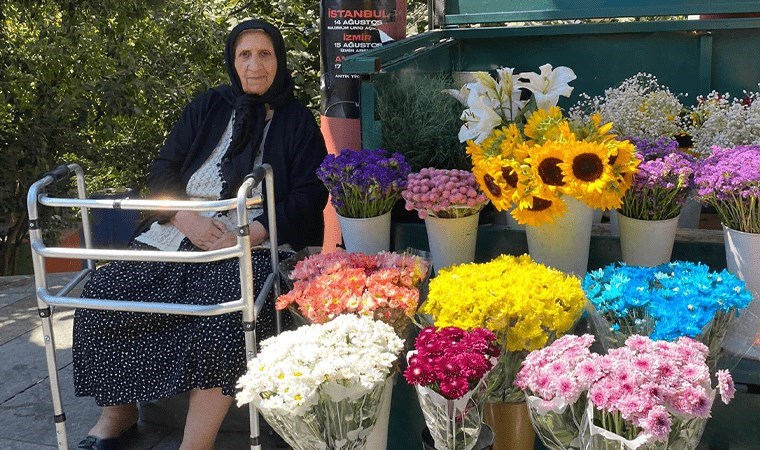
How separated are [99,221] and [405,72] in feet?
18.3

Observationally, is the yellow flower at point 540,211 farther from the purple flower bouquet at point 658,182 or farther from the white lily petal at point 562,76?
the white lily petal at point 562,76

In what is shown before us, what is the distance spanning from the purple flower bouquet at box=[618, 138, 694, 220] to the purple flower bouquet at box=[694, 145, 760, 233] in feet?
0.20

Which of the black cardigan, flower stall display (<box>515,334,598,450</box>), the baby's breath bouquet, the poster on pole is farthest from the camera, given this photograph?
the poster on pole

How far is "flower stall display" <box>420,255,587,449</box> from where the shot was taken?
210cm

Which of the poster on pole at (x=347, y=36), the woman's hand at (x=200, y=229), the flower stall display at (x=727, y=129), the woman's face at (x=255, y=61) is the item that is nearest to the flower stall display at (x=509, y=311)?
the flower stall display at (x=727, y=129)

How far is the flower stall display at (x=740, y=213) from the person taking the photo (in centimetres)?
226

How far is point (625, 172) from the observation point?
98.3 inches

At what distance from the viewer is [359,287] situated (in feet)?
7.86

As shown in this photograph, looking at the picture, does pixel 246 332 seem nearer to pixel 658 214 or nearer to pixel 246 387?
pixel 246 387

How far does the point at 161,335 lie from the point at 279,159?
0.83m

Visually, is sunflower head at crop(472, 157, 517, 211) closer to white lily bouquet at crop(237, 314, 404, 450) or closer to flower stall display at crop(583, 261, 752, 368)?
flower stall display at crop(583, 261, 752, 368)

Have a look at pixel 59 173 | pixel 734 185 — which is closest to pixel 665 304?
pixel 734 185

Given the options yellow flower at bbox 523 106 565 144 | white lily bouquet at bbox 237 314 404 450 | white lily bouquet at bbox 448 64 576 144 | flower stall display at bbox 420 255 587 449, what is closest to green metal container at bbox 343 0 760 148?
white lily bouquet at bbox 448 64 576 144

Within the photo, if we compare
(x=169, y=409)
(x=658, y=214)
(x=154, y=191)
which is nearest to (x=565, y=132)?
(x=658, y=214)
